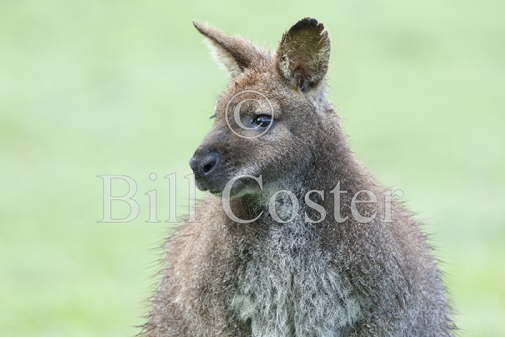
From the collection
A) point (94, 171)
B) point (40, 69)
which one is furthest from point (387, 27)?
point (94, 171)

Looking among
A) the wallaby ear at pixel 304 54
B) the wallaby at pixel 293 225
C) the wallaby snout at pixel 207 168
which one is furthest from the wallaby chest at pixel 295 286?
the wallaby ear at pixel 304 54

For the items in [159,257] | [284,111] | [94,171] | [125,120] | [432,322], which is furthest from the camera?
[125,120]

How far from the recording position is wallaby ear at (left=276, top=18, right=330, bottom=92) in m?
8.52

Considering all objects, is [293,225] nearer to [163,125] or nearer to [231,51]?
[231,51]

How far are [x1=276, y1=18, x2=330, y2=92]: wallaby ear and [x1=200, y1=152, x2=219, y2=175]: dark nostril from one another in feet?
2.78

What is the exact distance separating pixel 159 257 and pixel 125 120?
1651cm

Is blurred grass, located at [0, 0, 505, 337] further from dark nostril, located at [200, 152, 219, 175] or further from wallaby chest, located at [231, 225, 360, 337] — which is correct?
dark nostril, located at [200, 152, 219, 175]

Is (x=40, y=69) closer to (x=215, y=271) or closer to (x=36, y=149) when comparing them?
(x=36, y=149)

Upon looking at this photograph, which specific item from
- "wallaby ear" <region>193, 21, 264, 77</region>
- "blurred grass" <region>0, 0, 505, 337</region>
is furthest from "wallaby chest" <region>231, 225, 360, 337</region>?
"blurred grass" <region>0, 0, 505, 337</region>

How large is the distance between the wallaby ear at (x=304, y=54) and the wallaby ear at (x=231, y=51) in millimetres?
270

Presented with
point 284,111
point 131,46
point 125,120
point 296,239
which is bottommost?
point 296,239

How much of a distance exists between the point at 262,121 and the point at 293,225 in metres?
0.80

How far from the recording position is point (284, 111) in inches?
336

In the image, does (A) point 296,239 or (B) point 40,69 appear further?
(B) point 40,69
